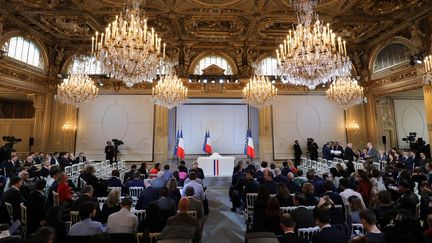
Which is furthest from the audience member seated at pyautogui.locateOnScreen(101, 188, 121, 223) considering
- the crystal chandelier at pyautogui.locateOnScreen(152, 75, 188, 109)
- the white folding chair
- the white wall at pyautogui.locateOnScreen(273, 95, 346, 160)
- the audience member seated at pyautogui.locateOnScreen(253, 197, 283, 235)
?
the white wall at pyautogui.locateOnScreen(273, 95, 346, 160)

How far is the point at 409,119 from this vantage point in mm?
15781

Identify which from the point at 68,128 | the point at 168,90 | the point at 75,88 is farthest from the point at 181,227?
the point at 68,128

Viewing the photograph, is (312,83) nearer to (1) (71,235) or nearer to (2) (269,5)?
(2) (269,5)

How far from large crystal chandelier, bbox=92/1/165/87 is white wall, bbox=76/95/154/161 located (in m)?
8.27

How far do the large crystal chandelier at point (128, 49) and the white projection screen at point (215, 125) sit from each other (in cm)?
977

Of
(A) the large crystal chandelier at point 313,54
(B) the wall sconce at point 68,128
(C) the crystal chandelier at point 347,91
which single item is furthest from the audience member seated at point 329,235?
(B) the wall sconce at point 68,128

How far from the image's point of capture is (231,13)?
10281mm

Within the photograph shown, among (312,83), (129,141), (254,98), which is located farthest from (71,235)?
(129,141)

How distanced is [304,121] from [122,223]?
13270 mm

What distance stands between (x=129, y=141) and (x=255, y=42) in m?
9.41

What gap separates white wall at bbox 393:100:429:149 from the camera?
50.6 feet

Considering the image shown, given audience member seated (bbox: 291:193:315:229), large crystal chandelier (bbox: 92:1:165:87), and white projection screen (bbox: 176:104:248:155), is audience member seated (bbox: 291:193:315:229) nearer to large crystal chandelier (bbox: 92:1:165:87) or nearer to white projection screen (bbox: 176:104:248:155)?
large crystal chandelier (bbox: 92:1:165:87)

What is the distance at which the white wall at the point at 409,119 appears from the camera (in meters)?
15.4

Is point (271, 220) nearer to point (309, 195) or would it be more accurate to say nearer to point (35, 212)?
point (309, 195)
